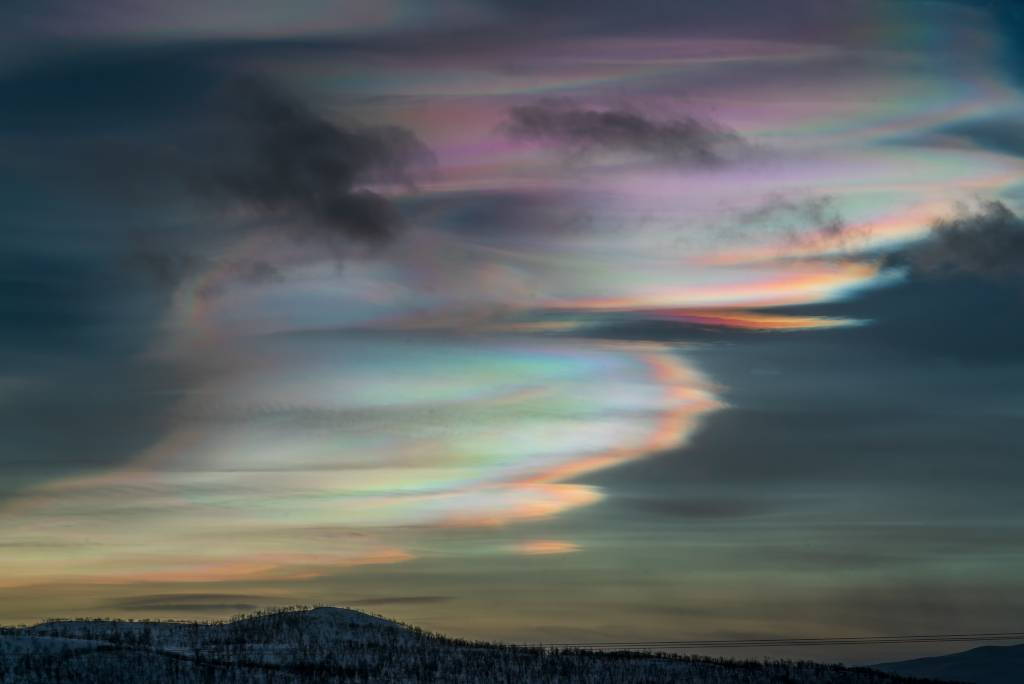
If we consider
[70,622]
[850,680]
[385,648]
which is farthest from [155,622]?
[850,680]

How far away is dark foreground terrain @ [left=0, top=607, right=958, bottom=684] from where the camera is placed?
113188 millimetres

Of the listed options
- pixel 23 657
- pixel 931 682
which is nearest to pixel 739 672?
pixel 931 682

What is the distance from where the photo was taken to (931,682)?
14950 centimetres

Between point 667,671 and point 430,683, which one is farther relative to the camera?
point 667,671

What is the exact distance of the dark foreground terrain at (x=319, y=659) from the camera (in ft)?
371

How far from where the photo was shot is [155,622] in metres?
150

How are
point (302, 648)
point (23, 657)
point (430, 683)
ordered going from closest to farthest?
point (23, 657), point (430, 683), point (302, 648)

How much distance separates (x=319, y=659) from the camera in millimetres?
137000

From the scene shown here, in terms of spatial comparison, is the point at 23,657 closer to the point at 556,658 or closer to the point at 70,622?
the point at 70,622

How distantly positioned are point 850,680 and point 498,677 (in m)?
57.0

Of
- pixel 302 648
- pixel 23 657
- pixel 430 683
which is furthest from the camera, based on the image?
pixel 302 648

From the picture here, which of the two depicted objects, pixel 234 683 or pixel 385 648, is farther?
pixel 385 648

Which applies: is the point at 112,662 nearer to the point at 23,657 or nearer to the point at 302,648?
the point at 23,657

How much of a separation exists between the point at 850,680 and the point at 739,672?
1692 centimetres
